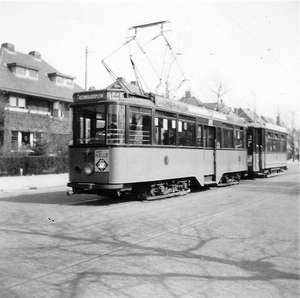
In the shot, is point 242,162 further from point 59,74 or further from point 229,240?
point 59,74

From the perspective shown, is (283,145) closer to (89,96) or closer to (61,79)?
(89,96)

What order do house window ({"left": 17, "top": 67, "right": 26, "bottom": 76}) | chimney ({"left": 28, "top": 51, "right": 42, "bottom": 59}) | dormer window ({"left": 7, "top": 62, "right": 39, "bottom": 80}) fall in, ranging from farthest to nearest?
chimney ({"left": 28, "top": 51, "right": 42, "bottom": 59}) → house window ({"left": 17, "top": 67, "right": 26, "bottom": 76}) → dormer window ({"left": 7, "top": 62, "right": 39, "bottom": 80})

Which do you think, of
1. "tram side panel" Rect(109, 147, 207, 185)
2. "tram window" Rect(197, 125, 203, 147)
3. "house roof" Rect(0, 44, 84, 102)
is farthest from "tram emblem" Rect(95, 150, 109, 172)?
"house roof" Rect(0, 44, 84, 102)

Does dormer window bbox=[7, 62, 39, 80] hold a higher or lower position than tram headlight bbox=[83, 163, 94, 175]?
higher

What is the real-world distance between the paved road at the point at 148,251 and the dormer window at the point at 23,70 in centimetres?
2393

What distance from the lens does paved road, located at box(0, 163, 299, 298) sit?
4305 mm

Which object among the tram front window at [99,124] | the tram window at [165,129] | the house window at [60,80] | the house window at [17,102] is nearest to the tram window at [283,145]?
the tram window at [165,129]

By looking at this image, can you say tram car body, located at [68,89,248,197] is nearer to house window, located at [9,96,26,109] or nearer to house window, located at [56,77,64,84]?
house window, located at [9,96,26,109]

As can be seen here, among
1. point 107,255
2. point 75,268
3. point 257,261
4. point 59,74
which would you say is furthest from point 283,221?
point 59,74

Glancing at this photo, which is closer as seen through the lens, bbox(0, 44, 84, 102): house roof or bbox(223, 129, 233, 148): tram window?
bbox(223, 129, 233, 148): tram window

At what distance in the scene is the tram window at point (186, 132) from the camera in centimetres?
1252

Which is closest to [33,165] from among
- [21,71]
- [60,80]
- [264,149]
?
[21,71]

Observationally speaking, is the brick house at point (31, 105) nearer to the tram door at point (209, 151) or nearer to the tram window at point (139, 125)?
the tram door at point (209, 151)

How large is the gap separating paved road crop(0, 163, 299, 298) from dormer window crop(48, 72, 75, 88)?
89.7ft
